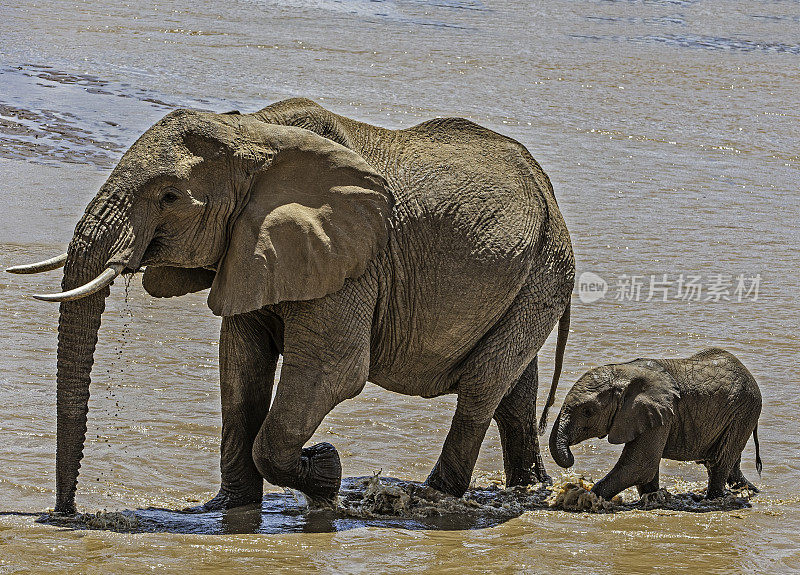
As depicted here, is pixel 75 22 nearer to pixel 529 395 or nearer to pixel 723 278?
pixel 723 278

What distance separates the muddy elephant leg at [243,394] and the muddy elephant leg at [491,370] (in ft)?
3.41

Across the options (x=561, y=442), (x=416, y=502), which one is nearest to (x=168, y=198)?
(x=416, y=502)

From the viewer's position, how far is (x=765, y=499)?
7207 millimetres

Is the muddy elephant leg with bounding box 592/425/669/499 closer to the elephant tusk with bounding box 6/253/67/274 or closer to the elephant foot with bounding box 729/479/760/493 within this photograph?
the elephant foot with bounding box 729/479/760/493

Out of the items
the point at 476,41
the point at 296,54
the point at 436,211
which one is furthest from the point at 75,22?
the point at 436,211

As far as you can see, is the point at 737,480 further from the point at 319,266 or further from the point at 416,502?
the point at 319,266

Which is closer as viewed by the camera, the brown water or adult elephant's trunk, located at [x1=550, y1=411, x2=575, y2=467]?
the brown water

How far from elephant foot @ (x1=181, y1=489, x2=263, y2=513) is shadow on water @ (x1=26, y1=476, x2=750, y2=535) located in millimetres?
47

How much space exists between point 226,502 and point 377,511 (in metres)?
0.76

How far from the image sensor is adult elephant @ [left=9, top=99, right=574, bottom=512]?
5.34 metres

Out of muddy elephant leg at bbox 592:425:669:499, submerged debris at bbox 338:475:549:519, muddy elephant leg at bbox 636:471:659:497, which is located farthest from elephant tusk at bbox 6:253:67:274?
muddy elephant leg at bbox 636:471:659:497

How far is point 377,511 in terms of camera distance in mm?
6363

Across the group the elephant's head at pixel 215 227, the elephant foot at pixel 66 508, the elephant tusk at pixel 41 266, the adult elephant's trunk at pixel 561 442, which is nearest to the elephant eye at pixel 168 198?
the elephant's head at pixel 215 227

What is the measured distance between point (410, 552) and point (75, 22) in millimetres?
23015
